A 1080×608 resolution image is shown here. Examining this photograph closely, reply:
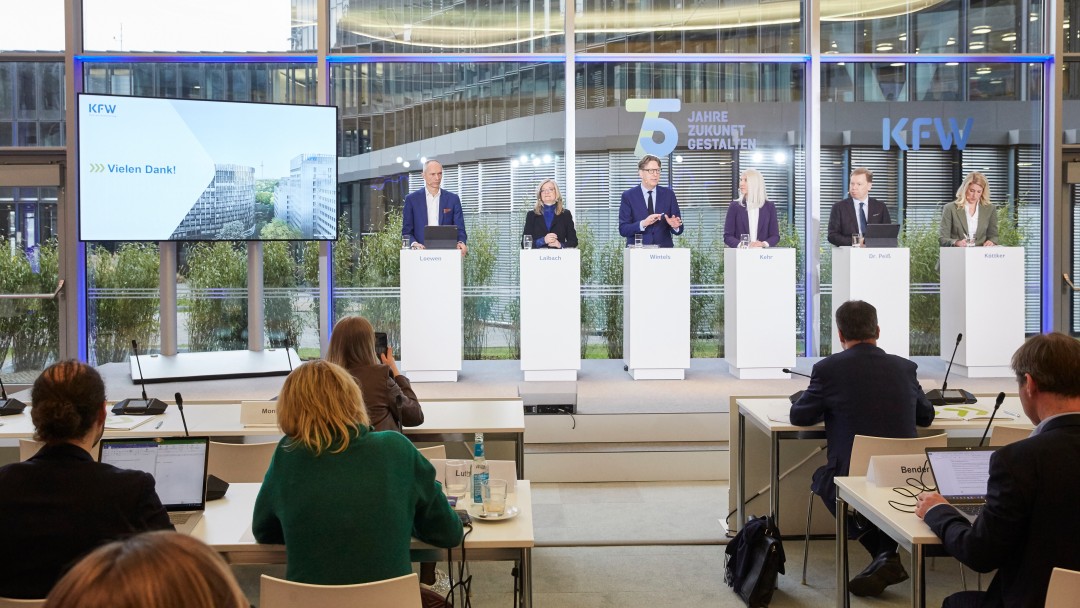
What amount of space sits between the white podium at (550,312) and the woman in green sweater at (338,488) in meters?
5.27

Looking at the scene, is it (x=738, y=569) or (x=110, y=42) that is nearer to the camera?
(x=738, y=569)

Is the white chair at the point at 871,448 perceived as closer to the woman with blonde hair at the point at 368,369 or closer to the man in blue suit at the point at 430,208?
the woman with blonde hair at the point at 368,369

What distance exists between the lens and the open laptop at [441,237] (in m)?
7.86

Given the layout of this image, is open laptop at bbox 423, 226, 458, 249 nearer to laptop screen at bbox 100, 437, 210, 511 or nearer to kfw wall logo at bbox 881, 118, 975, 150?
kfw wall logo at bbox 881, 118, 975, 150

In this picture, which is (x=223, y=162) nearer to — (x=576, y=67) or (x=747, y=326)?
(x=576, y=67)

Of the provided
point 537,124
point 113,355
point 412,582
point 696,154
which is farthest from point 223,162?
point 412,582

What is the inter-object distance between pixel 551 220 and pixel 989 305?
3.92 meters

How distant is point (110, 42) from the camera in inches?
342

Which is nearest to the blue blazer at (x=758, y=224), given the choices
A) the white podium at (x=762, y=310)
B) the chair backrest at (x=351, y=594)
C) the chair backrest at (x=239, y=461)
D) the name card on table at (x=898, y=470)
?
the white podium at (x=762, y=310)

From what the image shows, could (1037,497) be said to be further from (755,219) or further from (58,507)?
(755,219)

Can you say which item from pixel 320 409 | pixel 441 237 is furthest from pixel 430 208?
pixel 320 409

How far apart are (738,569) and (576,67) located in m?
6.03

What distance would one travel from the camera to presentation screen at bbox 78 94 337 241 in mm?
7457

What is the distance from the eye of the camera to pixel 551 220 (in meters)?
8.25
